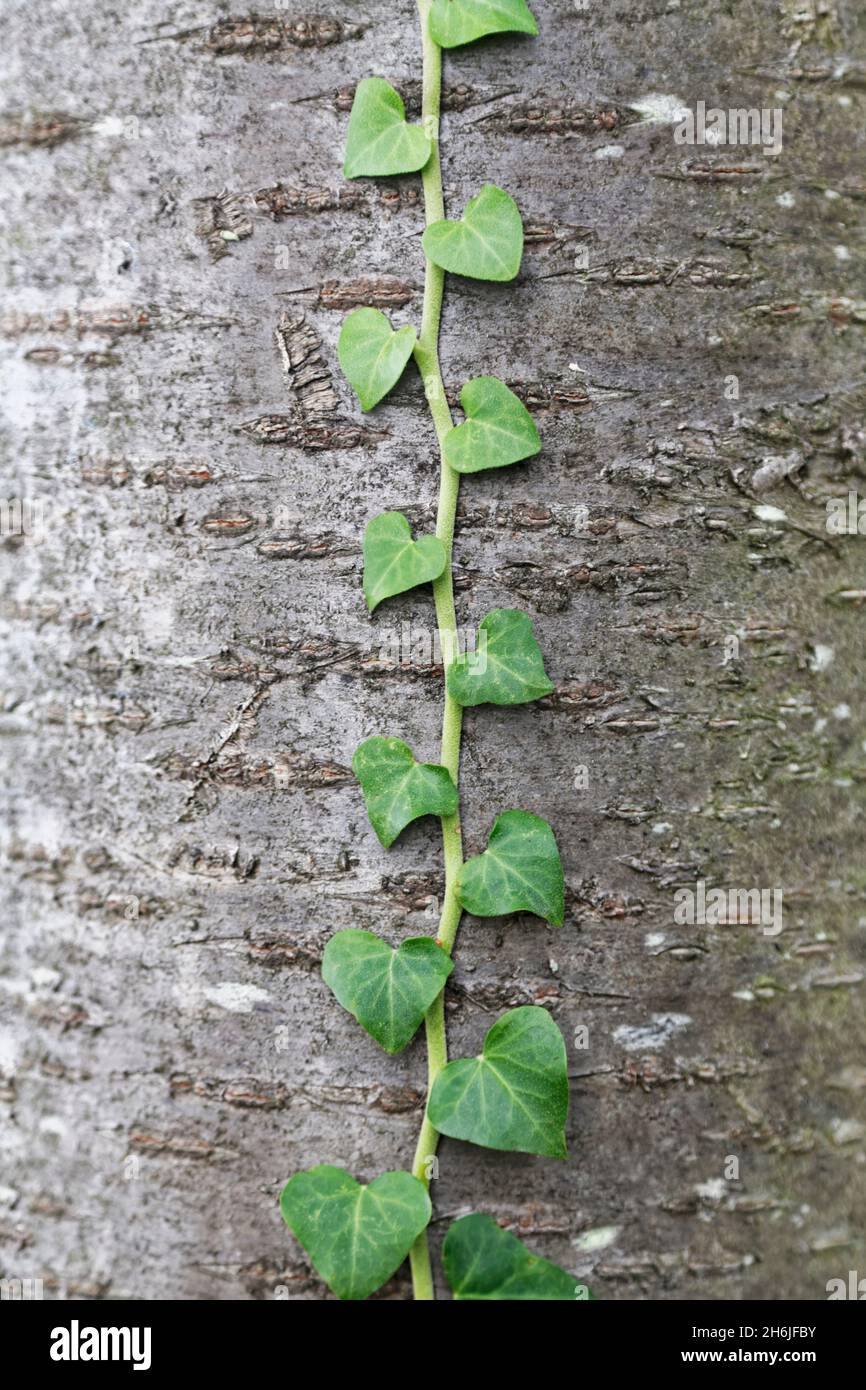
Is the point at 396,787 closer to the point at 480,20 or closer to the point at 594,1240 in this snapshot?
the point at 594,1240

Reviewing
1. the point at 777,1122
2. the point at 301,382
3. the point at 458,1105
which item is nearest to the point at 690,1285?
the point at 777,1122

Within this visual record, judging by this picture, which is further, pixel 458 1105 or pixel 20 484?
pixel 20 484

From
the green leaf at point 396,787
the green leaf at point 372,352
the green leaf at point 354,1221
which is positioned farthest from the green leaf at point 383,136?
the green leaf at point 354,1221

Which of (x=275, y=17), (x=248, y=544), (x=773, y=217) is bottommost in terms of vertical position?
(x=248, y=544)

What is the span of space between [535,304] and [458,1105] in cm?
98

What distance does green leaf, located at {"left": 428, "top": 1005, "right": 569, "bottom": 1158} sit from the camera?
3.47 feet

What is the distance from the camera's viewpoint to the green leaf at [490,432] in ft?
3.65

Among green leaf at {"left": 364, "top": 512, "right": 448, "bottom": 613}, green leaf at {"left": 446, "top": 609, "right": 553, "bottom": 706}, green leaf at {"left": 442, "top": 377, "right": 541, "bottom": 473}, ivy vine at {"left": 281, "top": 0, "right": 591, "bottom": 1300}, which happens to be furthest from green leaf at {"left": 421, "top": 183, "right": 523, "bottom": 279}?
green leaf at {"left": 446, "top": 609, "right": 553, "bottom": 706}

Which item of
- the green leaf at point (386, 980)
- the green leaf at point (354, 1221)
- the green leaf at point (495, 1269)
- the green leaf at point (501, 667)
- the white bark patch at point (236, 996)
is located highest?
the green leaf at point (501, 667)

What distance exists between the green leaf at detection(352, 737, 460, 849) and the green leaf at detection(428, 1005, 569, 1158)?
0.87 feet

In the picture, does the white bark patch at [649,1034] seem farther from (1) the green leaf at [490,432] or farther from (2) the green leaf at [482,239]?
(2) the green leaf at [482,239]

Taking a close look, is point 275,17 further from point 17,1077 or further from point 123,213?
point 17,1077

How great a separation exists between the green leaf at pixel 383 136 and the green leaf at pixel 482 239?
8cm
